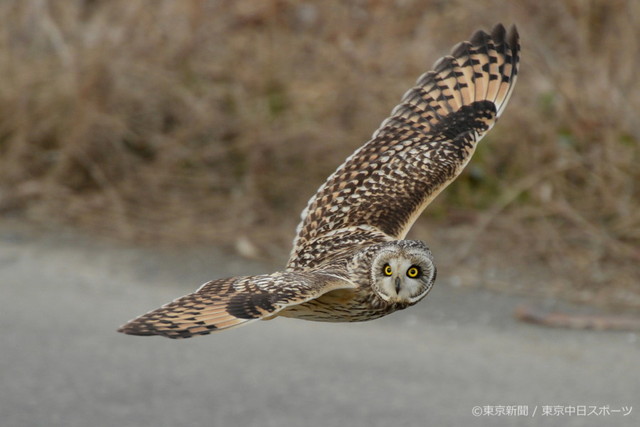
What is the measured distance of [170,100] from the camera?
8.62 metres

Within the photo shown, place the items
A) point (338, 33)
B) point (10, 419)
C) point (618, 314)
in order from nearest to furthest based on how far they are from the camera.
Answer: point (10, 419) < point (618, 314) < point (338, 33)

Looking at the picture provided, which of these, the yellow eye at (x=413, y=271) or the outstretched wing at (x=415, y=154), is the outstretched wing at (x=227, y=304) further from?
the outstretched wing at (x=415, y=154)

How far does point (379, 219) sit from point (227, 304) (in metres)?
1.17

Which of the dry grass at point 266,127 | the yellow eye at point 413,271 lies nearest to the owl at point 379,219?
the yellow eye at point 413,271

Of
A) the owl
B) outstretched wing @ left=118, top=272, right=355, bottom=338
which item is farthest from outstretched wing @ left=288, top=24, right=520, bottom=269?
outstretched wing @ left=118, top=272, right=355, bottom=338

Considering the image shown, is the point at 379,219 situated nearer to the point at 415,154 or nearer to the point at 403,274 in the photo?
the point at 415,154

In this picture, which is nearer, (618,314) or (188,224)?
(618,314)

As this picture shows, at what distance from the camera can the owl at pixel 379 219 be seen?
363 cm

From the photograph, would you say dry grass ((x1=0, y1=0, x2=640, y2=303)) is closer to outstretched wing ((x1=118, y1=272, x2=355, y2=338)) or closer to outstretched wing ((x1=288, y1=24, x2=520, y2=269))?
outstretched wing ((x1=288, y1=24, x2=520, y2=269))

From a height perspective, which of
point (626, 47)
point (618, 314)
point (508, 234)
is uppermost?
point (626, 47)

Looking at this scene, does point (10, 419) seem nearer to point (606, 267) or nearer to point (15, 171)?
point (15, 171)

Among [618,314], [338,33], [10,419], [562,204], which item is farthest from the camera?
[338,33]

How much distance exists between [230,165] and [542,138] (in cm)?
207

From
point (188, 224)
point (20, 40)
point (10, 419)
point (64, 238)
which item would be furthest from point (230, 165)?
point (10, 419)
